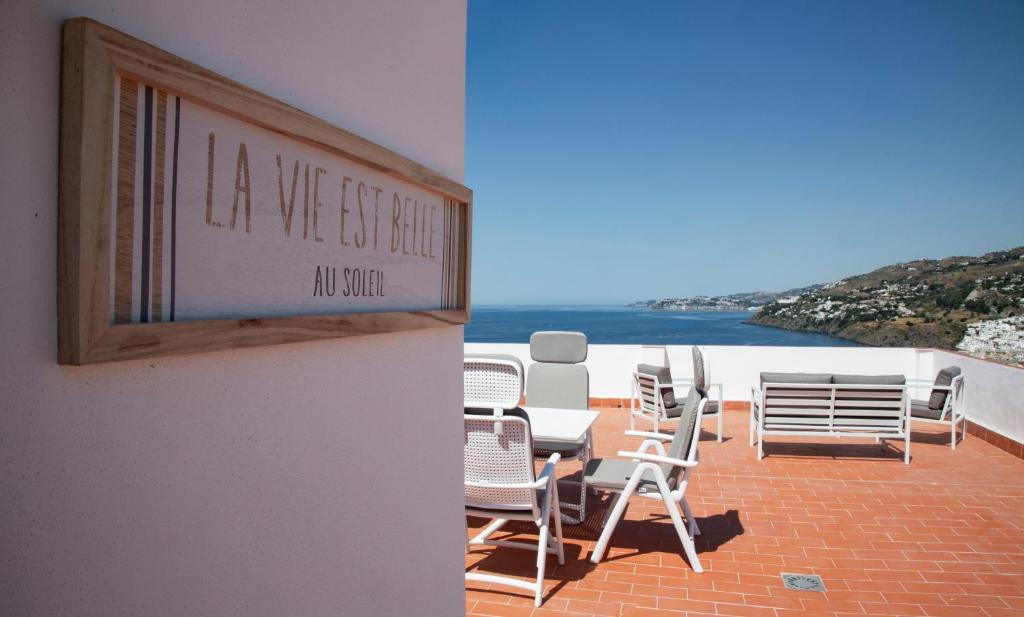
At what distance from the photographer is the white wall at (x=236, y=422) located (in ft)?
2.01

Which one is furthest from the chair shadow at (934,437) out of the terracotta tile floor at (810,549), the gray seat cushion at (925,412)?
the terracotta tile floor at (810,549)

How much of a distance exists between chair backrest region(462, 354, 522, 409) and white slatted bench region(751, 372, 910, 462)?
402 cm

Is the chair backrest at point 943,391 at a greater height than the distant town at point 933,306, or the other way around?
the distant town at point 933,306

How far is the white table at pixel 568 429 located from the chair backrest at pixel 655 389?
1.87m

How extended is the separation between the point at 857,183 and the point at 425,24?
5040cm

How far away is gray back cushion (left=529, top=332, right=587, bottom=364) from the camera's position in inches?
239

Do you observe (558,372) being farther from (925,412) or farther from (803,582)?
(925,412)

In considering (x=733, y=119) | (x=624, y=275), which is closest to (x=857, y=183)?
(x=733, y=119)

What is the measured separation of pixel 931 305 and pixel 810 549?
54.5 feet

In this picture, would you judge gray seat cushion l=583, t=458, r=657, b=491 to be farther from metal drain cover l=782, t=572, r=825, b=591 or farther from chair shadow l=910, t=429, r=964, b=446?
chair shadow l=910, t=429, r=964, b=446

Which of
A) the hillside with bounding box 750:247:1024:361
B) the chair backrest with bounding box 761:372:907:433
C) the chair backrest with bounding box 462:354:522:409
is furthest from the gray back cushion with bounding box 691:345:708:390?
the hillside with bounding box 750:247:1024:361

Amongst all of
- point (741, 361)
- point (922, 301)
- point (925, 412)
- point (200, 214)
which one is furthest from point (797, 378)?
point (922, 301)

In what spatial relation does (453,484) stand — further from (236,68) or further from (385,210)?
(236,68)

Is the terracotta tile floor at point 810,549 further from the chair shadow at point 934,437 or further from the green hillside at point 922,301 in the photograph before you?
the green hillside at point 922,301
